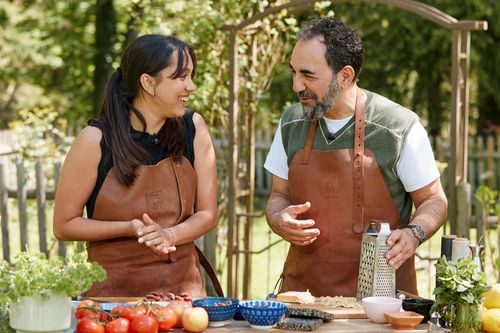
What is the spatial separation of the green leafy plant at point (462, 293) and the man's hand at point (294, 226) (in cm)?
77

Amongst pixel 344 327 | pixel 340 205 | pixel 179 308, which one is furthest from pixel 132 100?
Answer: pixel 344 327

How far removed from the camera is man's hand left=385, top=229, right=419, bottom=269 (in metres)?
3.57

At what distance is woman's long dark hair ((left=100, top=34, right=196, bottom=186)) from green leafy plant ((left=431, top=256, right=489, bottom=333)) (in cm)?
136

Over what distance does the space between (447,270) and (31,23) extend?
1932 centimetres

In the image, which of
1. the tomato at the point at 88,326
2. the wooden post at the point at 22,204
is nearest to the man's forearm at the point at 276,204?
the tomato at the point at 88,326

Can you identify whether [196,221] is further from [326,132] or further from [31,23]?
[31,23]

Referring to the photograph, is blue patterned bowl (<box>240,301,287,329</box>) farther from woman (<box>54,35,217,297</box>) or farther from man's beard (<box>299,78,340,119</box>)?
man's beard (<box>299,78,340,119</box>)

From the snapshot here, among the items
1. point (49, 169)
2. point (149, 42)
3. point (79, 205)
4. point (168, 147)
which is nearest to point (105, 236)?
point (79, 205)

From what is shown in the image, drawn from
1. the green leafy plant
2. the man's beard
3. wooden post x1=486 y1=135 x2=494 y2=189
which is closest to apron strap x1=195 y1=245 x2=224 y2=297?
the man's beard

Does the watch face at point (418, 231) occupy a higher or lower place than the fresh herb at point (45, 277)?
higher

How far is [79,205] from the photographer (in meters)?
3.94

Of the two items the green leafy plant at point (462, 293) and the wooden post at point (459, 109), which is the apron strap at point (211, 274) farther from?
the wooden post at point (459, 109)

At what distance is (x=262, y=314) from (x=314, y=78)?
120 centimetres

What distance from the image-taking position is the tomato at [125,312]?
308 centimetres
